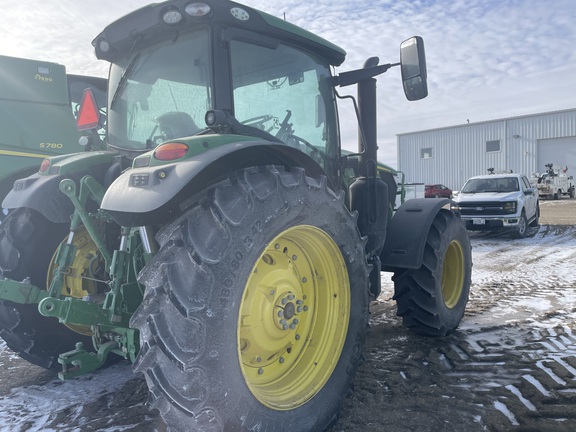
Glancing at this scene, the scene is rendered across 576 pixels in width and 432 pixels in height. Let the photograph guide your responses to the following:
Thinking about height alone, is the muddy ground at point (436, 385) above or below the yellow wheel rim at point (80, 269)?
below

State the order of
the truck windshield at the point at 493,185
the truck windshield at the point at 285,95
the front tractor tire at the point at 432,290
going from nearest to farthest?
the truck windshield at the point at 285,95 → the front tractor tire at the point at 432,290 → the truck windshield at the point at 493,185

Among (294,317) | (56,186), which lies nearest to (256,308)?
(294,317)

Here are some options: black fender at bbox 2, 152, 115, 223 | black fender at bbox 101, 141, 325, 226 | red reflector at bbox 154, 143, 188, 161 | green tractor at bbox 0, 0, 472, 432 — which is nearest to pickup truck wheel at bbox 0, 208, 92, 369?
green tractor at bbox 0, 0, 472, 432

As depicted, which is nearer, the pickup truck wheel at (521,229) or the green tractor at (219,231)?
the green tractor at (219,231)

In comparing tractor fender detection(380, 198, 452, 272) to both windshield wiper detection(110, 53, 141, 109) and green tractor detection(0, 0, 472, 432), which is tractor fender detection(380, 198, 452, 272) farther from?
windshield wiper detection(110, 53, 141, 109)

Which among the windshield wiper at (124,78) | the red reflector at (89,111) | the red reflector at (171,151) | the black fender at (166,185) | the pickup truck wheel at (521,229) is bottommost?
the pickup truck wheel at (521,229)

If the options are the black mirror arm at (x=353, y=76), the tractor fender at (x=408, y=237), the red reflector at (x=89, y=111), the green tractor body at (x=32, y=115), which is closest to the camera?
the red reflector at (x=89, y=111)

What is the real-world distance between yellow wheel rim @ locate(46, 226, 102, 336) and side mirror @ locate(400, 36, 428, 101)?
8.38 feet

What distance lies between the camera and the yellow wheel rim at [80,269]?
3344 mm

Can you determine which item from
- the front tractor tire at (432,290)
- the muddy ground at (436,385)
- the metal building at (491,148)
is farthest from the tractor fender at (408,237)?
the metal building at (491,148)

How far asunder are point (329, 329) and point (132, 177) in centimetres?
149

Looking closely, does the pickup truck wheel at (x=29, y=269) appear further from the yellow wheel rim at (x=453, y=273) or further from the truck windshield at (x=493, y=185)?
the truck windshield at (x=493, y=185)

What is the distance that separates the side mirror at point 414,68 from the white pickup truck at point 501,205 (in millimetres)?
8929

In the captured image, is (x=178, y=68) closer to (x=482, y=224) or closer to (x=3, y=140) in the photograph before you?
(x=3, y=140)
